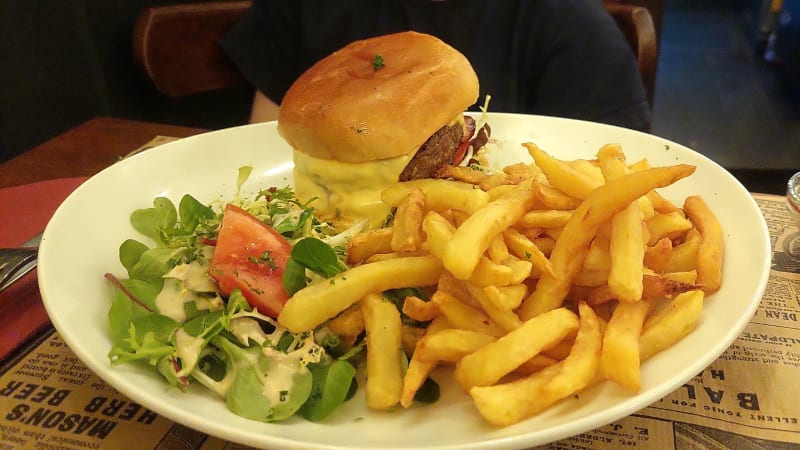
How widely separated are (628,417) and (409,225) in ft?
1.91

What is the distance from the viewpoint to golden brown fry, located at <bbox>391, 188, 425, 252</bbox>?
1.30 m

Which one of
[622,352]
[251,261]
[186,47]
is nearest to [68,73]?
[186,47]

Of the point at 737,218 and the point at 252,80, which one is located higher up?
the point at 737,218

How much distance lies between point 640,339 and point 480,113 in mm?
1425

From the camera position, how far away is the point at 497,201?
132cm

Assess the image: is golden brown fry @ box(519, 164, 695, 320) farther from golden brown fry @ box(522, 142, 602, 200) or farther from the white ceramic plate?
the white ceramic plate

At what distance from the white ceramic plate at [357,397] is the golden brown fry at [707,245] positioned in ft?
0.11

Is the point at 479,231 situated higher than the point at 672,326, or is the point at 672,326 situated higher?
Answer: the point at 479,231

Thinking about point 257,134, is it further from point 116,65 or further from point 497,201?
point 116,65

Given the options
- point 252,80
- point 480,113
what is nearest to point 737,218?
Result: point 480,113

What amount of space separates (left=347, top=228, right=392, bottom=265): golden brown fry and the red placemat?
791 mm

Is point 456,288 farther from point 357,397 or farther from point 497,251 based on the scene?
point 357,397

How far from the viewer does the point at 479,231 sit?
1184 mm

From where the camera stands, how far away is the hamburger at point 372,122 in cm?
175
